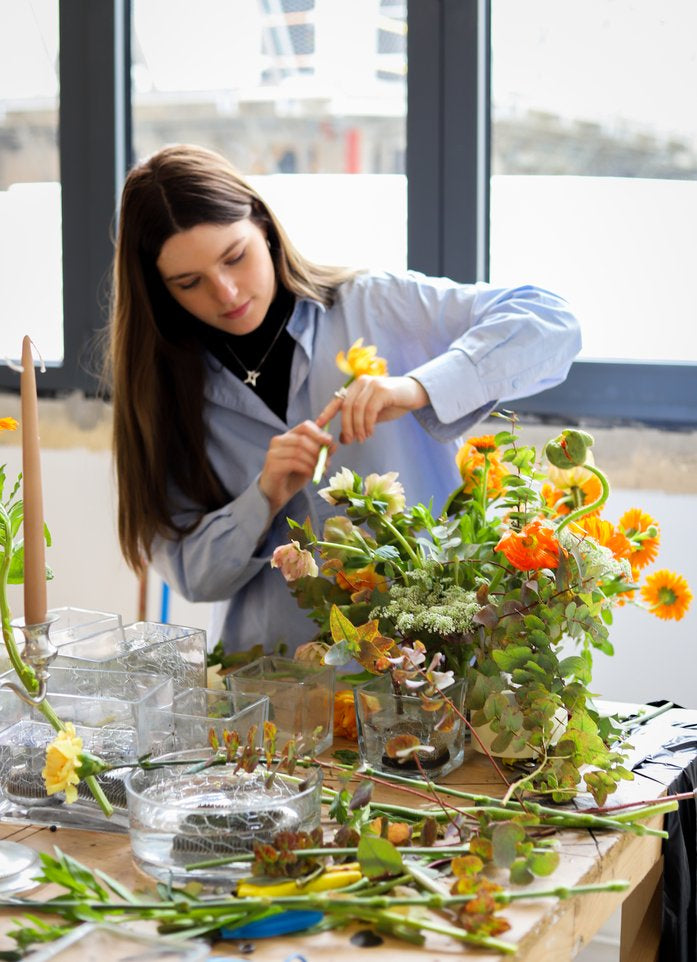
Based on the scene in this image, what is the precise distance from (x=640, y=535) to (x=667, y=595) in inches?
2.6

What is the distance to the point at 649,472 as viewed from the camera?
89.2 inches

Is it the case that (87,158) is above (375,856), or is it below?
above

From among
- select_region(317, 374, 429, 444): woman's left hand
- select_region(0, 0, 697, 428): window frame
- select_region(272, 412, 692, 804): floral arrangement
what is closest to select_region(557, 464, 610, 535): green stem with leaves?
select_region(272, 412, 692, 804): floral arrangement

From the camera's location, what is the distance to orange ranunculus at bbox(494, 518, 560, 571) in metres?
1.04

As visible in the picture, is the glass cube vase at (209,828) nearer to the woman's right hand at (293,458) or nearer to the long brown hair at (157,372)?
the woman's right hand at (293,458)

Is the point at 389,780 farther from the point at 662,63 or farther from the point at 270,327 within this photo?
the point at 662,63

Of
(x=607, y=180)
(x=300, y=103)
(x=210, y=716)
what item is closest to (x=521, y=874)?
(x=210, y=716)

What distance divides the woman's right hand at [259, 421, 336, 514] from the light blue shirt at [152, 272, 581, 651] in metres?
0.08

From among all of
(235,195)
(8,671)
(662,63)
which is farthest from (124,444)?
(662,63)

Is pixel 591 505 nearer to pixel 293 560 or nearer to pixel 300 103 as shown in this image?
pixel 293 560

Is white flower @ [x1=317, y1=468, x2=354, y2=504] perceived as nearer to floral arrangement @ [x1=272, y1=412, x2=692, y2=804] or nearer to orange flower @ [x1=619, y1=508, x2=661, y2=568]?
floral arrangement @ [x1=272, y1=412, x2=692, y2=804]

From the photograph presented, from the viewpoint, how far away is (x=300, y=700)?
1.14 metres

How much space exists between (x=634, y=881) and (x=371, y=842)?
0.99ft

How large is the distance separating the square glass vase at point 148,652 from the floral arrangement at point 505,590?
4.9 inches
